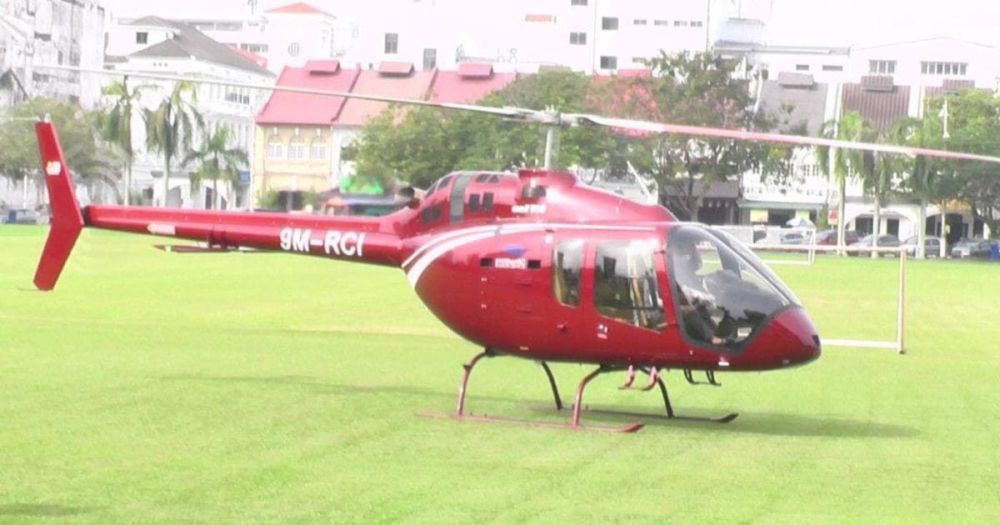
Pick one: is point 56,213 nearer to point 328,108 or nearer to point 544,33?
point 328,108

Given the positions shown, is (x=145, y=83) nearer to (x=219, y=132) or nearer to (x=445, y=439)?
(x=219, y=132)

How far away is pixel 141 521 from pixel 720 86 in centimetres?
10304

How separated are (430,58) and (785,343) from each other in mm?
134866

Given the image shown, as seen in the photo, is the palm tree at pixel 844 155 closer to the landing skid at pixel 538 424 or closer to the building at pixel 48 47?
the building at pixel 48 47

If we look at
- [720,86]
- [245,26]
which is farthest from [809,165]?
[245,26]

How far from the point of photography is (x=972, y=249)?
118 meters

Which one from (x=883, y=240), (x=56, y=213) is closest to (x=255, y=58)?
(x=883, y=240)

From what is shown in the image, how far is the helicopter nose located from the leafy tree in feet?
273

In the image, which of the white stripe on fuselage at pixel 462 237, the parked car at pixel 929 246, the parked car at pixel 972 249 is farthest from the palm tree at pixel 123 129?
the white stripe on fuselage at pixel 462 237

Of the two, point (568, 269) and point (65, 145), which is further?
point (65, 145)

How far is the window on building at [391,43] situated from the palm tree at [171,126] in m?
45.8

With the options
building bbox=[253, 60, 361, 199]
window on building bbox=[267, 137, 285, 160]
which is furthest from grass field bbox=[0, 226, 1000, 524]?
window on building bbox=[267, 137, 285, 160]

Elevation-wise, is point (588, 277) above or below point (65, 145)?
below

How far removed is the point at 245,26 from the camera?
194375mm
